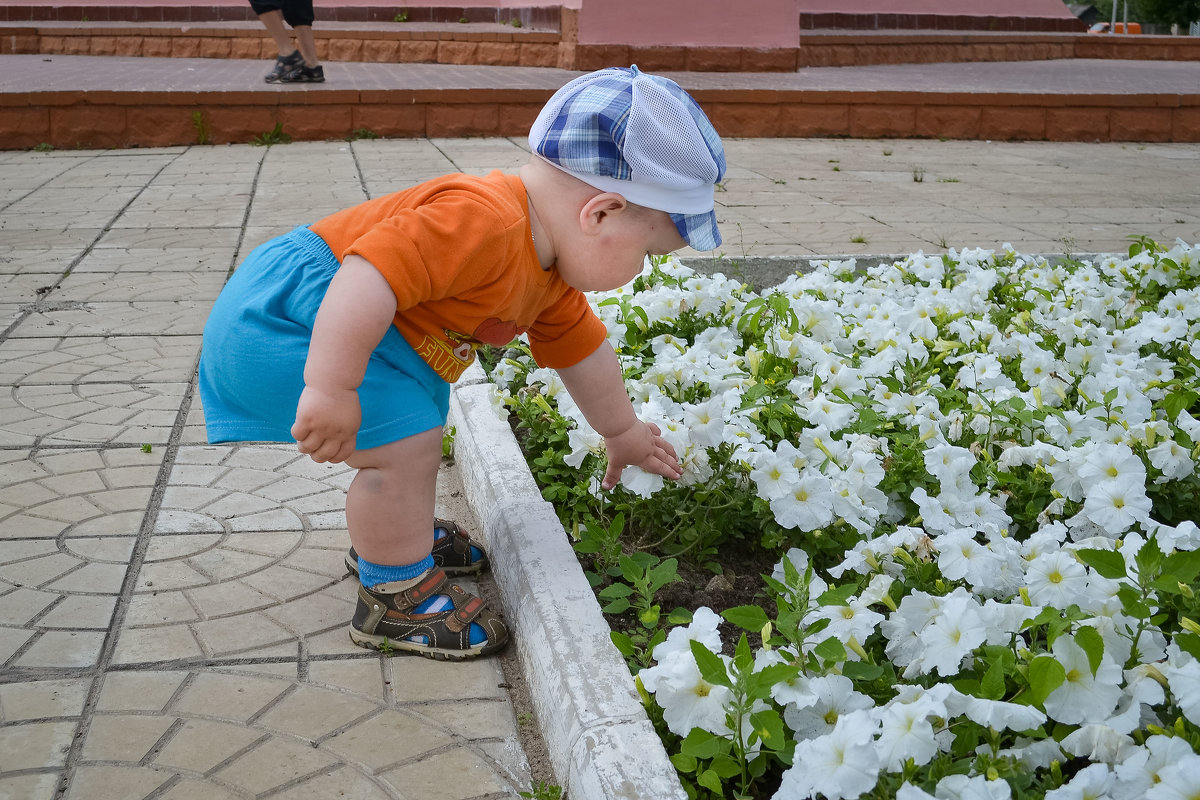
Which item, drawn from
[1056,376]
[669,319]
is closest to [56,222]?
[669,319]

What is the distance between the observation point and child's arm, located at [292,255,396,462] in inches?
67.6

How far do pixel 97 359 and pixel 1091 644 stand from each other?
9.84ft

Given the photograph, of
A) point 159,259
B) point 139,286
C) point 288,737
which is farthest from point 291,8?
point 288,737

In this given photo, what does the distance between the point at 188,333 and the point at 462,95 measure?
5434 mm

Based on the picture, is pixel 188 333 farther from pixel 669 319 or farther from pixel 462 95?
pixel 462 95

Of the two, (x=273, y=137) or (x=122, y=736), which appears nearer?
(x=122, y=736)

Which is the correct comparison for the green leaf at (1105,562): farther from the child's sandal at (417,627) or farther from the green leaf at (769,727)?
the child's sandal at (417,627)

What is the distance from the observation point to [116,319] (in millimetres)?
3828

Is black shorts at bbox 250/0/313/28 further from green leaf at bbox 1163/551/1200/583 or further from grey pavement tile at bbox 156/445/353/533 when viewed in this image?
green leaf at bbox 1163/551/1200/583

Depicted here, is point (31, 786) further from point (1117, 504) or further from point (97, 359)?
point (97, 359)

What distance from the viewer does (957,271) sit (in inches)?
163

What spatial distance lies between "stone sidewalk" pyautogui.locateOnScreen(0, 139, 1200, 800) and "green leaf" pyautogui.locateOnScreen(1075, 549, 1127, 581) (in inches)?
35.2

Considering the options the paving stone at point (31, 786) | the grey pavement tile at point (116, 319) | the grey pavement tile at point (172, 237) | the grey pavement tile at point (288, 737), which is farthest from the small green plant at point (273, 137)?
the paving stone at point (31, 786)

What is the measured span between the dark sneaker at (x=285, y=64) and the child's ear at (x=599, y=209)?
799cm
